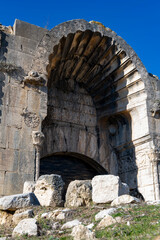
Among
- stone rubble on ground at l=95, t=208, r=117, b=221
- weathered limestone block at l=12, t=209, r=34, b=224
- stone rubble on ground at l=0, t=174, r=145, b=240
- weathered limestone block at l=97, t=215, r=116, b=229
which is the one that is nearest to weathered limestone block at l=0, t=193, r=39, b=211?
stone rubble on ground at l=0, t=174, r=145, b=240

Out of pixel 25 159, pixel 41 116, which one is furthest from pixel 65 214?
pixel 41 116

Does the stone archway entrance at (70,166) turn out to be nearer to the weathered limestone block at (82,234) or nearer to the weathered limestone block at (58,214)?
the weathered limestone block at (58,214)

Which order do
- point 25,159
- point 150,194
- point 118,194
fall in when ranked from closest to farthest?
point 118,194, point 25,159, point 150,194

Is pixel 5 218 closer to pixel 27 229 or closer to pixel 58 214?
pixel 58 214

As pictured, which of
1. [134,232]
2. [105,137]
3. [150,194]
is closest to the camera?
[134,232]

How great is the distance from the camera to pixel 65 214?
5578 mm

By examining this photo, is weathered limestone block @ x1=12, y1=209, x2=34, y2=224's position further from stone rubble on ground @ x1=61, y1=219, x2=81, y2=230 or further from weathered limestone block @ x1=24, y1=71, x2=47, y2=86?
weathered limestone block @ x1=24, y1=71, x2=47, y2=86

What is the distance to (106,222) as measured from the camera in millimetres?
4852

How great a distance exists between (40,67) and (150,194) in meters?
4.92

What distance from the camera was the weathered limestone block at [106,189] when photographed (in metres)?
6.31

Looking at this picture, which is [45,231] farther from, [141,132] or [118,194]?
[141,132]

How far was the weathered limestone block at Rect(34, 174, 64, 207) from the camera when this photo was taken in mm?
6450

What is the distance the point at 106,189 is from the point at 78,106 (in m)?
5.66

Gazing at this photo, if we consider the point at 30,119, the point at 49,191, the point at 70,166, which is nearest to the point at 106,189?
the point at 49,191
